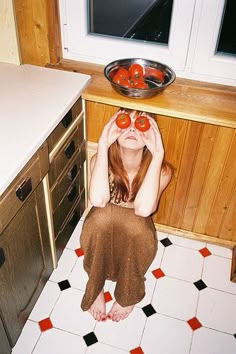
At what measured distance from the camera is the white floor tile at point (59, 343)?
1.78 m

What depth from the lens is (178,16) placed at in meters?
1.82

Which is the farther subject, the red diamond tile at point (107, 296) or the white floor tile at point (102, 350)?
the red diamond tile at point (107, 296)

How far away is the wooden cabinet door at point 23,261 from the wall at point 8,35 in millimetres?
832

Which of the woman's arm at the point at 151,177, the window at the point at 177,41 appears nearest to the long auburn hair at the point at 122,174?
the woman's arm at the point at 151,177

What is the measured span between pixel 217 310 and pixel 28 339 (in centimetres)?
106

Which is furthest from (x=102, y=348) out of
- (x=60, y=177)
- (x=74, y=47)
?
(x=74, y=47)

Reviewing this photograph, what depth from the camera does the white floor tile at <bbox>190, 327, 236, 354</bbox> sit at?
1805 mm

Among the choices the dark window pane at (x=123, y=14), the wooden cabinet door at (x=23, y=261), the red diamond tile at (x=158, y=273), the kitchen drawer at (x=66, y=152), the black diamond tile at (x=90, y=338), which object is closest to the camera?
the wooden cabinet door at (x=23, y=261)

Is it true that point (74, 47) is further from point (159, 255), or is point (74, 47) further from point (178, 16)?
point (159, 255)

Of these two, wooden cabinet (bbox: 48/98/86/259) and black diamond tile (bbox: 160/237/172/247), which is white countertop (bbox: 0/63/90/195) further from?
black diamond tile (bbox: 160/237/172/247)

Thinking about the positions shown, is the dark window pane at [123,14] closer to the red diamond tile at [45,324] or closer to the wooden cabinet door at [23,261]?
the wooden cabinet door at [23,261]

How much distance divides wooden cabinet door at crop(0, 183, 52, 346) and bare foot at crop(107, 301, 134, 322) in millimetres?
423

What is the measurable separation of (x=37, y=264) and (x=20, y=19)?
4.39 feet

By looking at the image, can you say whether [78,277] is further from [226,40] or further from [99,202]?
[226,40]
